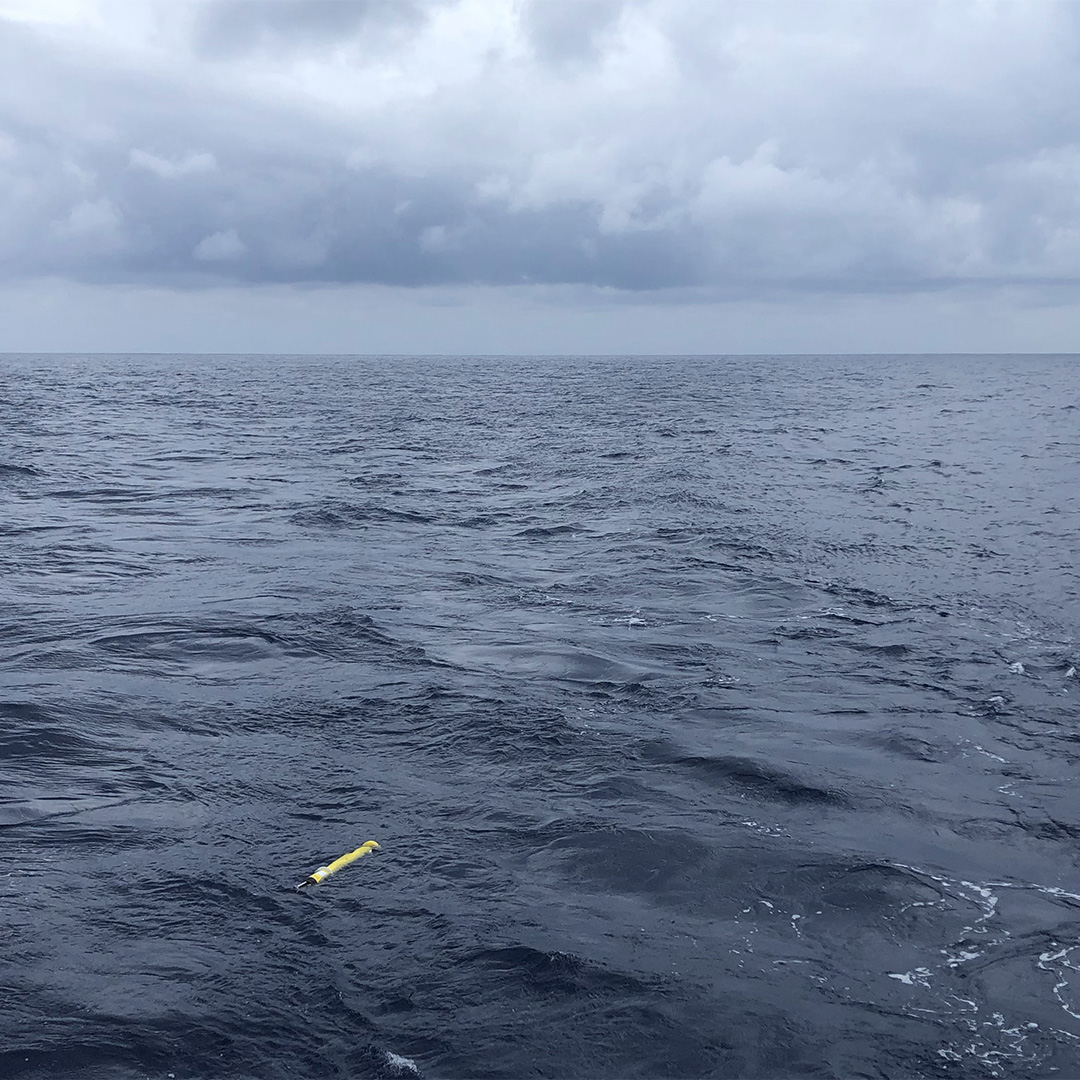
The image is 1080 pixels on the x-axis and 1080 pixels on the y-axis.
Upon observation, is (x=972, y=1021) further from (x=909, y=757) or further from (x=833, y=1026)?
(x=909, y=757)

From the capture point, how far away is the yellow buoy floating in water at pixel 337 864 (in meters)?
8.27

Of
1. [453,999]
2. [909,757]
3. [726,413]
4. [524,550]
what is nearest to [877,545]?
[524,550]

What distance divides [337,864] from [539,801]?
7.49 feet

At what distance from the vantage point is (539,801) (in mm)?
A: 9930

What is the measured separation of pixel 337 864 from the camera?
8469 millimetres

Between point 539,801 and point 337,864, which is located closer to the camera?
point 337,864

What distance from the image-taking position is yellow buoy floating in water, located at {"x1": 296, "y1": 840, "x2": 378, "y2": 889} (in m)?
8.27

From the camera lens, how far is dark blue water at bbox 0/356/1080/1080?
6.77 meters

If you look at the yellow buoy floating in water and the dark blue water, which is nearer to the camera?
the dark blue water

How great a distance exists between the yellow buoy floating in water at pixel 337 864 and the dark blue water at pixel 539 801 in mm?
146

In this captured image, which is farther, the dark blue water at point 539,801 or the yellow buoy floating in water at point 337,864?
the yellow buoy floating in water at point 337,864

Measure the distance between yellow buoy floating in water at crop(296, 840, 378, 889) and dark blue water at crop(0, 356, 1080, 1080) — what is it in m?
0.15

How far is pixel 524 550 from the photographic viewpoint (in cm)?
2255

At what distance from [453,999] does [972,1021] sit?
3.65m
